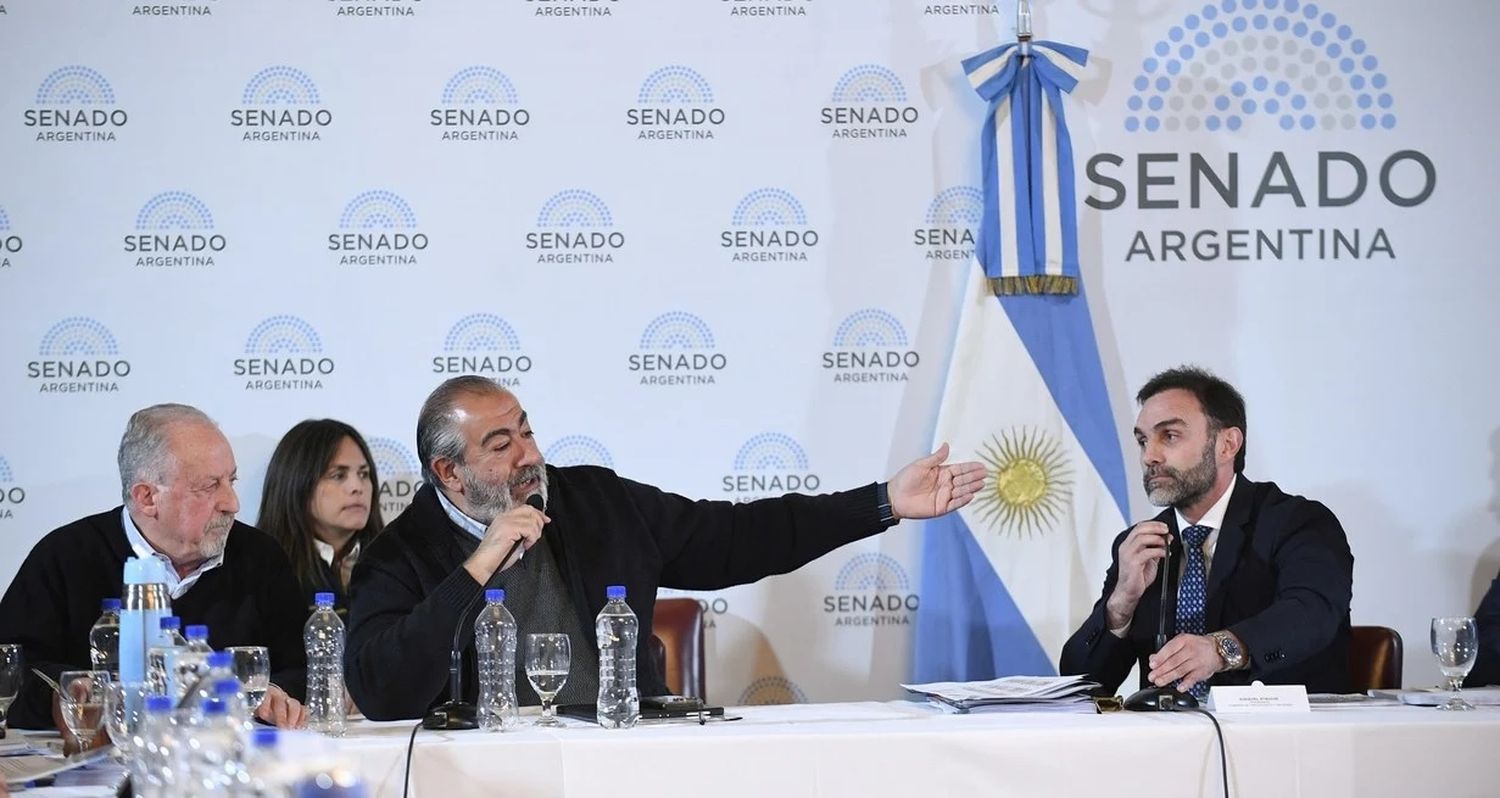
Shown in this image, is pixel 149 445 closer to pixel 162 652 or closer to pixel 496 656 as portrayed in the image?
pixel 496 656

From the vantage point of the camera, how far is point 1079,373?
5668mm

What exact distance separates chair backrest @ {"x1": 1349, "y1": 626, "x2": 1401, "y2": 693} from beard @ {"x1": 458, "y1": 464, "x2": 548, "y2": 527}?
231 cm

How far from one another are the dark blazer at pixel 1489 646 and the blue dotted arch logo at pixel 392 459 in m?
3.42

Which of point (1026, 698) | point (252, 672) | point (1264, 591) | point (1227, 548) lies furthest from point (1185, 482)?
point (252, 672)

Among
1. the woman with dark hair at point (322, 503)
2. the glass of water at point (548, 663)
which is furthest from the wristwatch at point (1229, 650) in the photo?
the woman with dark hair at point (322, 503)

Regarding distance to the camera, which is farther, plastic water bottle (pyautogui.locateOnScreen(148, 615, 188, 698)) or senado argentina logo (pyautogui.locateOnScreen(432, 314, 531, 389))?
senado argentina logo (pyautogui.locateOnScreen(432, 314, 531, 389))

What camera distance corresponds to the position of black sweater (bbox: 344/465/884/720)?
3.71 meters

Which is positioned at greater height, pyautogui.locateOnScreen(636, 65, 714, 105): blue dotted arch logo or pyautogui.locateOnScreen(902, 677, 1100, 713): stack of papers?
pyautogui.locateOnScreen(636, 65, 714, 105): blue dotted arch logo

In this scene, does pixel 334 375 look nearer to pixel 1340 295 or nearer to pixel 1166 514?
pixel 1166 514

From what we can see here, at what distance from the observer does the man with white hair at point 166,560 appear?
4117mm

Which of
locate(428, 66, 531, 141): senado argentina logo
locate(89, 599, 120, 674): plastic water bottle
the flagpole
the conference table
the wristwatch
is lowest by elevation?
the conference table

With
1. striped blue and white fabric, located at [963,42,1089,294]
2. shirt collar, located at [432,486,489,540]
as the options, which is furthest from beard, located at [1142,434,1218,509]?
shirt collar, located at [432,486,489,540]

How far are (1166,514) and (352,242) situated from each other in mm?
2929

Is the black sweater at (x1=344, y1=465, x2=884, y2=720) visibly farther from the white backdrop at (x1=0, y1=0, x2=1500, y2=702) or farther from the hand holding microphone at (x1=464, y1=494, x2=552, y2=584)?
the white backdrop at (x1=0, y1=0, x2=1500, y2=702)
